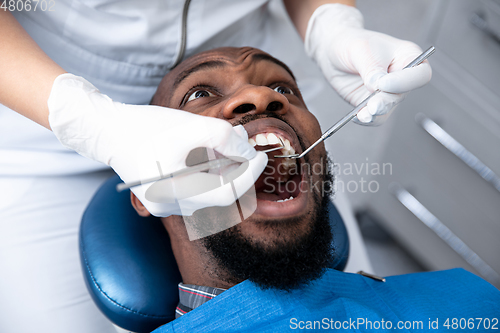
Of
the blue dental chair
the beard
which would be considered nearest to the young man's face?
the beard

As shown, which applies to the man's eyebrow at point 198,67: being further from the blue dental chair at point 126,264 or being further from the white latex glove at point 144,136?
the blue dental chair at point 126,264

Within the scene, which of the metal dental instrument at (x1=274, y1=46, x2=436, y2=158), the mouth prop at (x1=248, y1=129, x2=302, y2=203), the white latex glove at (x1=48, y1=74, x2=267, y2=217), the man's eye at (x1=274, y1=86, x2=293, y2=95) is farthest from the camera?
the man's eye at (x1=274, y1=86, x2=293, y2=95)

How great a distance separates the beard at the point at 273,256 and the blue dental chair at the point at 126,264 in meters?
0.20

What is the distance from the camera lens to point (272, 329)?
2.86 feet

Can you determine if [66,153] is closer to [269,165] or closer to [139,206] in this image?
[139,206]

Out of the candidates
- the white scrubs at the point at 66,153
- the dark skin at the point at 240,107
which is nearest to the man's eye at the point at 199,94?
the dark skin at the point at 240,107

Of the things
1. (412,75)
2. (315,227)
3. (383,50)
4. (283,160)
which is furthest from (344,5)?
(315,227)

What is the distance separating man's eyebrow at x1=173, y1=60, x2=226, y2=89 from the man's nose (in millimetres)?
141

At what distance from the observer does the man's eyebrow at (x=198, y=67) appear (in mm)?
1034

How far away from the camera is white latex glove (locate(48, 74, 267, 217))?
0.80m

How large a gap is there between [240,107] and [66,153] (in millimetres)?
617

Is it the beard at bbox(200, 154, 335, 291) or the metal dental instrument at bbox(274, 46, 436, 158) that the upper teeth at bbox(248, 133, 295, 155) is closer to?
the metal dental instrument at bbox(274, 46, 436, 158)

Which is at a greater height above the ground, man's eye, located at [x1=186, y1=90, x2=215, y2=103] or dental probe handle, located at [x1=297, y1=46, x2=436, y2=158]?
dental probe handle, located at [x1=297, y1=46, x2=436, y2=158]

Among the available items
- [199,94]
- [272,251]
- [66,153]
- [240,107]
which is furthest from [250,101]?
[66,153]
